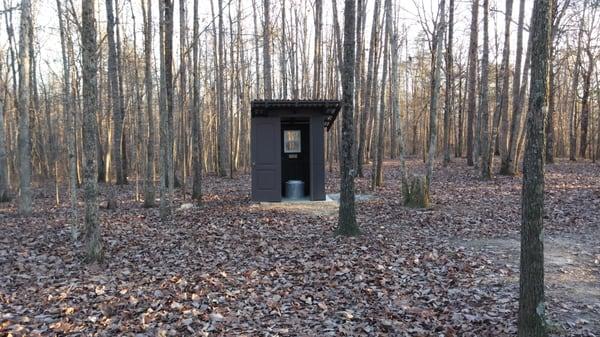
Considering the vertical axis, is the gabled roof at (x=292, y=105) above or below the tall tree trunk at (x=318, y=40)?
below

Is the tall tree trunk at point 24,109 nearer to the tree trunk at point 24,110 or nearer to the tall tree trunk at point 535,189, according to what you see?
the tree trunk at point 24,110

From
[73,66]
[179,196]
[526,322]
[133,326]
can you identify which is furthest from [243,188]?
[526,322]

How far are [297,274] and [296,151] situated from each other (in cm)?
787

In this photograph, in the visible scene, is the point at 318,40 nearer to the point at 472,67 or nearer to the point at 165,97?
the point at 472,67

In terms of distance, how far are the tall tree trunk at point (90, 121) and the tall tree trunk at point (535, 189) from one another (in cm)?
581

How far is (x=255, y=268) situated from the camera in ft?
20.0

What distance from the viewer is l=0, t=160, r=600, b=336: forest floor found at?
4.38 metres

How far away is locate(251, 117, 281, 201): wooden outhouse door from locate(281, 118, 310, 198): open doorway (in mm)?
1234

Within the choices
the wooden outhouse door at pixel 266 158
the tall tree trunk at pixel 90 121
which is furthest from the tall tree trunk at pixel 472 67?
the tall tree trunk at pixel 90 121

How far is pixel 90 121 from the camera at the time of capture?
625 cm

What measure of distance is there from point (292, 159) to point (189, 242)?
6581 mm

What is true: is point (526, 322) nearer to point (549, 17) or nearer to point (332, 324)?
point (332, 324)

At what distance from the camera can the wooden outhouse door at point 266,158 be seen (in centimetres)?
1173

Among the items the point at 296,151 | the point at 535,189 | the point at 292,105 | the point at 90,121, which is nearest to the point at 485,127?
the point at 296,151
